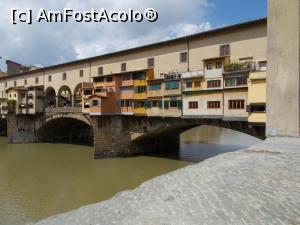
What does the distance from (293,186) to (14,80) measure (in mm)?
55019

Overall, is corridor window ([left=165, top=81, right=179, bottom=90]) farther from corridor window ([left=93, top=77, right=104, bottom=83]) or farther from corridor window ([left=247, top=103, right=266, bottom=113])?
corridor window ([left=93, top=77, right=104, bottom=83])

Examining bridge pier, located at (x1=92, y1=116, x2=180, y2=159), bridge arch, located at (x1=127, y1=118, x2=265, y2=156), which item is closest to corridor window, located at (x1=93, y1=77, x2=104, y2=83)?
bridge pier, located at (x1=92, y1=116, x2=180, y2=159)

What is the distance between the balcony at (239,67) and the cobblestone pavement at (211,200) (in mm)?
14091

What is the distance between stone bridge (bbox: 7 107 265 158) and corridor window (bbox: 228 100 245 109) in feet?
5.97

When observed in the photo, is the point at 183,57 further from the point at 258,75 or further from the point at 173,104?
the point at 258,75

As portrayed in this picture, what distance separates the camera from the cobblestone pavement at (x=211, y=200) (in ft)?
16.3

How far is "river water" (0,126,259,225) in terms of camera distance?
16.7 m

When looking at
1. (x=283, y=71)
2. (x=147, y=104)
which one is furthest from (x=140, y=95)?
(x=283, y=71)

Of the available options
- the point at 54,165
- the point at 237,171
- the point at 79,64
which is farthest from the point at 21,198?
the point at 79,64

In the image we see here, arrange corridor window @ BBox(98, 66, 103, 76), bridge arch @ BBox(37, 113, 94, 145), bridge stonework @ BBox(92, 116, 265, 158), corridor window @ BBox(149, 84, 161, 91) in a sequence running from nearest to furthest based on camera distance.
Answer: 1. corridor window @ BBox(149, 84, 161, 91)
2. bridge stonework @ BBox(92, 116, 265, 158)
3. corridor window @ BBox(98, 66, 103, 76)
4. bridge arch @ BBox(37, 113, 94, 145)

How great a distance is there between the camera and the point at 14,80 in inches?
2089

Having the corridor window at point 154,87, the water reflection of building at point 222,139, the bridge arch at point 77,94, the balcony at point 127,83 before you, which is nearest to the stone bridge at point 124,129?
the bridge arch at point 77,94

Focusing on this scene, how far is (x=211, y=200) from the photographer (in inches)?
218

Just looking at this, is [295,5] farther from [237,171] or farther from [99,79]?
[99,79]
